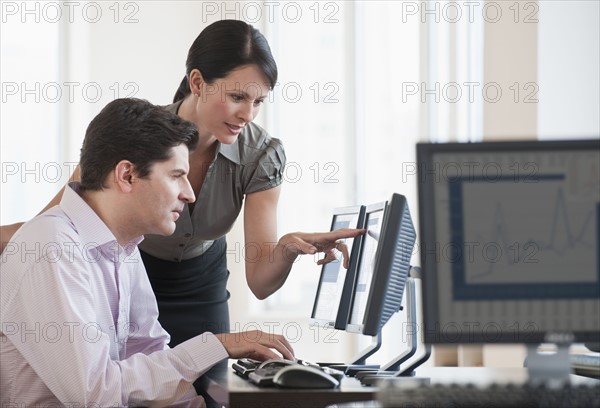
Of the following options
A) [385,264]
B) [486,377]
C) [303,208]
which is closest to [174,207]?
[385,264]

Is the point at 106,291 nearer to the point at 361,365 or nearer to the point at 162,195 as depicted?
→ the point at 162,195

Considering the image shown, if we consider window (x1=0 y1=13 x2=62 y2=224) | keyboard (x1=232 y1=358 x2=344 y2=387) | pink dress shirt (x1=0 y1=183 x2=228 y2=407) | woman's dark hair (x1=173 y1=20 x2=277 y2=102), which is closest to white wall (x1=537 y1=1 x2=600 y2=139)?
woman's dark hair (x1=173 y1=20 x2=277 y2=102)

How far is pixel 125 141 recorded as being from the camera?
1.96 meters

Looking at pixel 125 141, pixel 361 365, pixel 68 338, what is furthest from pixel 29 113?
pixel 68 338

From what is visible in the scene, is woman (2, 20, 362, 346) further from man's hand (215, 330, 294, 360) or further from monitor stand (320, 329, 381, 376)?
man's hand (215, 330, 294, 360)

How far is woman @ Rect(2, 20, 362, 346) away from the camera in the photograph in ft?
7.89

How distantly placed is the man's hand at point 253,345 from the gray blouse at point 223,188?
0.78 meters

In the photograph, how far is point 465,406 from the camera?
1.12 metres

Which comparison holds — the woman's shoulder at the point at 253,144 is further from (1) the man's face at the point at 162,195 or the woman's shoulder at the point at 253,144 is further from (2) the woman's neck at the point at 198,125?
(1) the man's face at the point at 162,195

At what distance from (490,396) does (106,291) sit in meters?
1.05

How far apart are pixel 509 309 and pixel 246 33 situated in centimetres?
129

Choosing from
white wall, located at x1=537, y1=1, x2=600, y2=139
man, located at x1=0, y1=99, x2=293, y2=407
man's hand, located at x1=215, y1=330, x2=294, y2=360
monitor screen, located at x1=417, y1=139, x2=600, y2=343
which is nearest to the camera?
monitor screen, located at x1=417, y1=139, x2=600, y2=343

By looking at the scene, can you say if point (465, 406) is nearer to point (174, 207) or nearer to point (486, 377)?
point (486, 377)

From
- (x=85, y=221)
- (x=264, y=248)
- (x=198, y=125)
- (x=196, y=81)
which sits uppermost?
(x=196, y=81)
